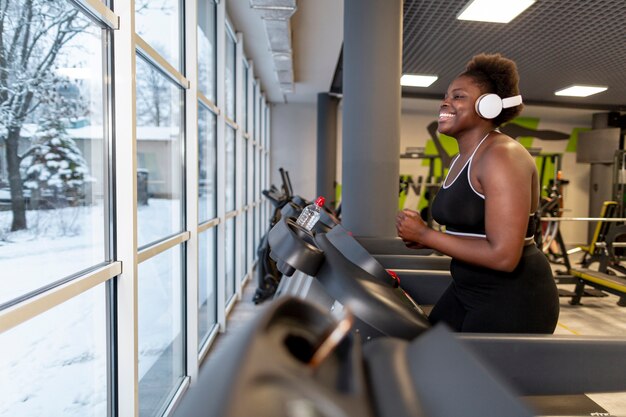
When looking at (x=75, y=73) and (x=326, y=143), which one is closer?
(x=75, y=73)

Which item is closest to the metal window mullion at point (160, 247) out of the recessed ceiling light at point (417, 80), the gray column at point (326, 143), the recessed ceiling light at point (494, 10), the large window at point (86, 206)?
the large window at point (86, 206)

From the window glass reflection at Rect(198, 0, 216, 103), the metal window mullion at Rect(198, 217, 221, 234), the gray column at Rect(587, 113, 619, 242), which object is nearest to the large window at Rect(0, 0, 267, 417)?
the metal window mullion at Rect(198, 217, 221, 234)

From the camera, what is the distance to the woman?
1245mm

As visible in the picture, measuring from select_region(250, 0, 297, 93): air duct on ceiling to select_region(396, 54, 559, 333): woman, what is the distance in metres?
2.80

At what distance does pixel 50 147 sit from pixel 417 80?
21.7ft

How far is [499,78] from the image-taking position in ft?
4.97

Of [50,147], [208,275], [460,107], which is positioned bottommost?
[208,275]

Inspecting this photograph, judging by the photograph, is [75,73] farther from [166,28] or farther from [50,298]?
[166,28]

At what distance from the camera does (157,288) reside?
3.67m

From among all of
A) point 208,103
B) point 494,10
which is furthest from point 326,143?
point 208,103

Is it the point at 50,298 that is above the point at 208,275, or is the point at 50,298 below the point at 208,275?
above

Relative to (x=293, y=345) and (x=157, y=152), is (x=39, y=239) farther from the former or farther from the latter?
(x=157, y=152)

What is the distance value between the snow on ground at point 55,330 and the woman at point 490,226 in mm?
1141

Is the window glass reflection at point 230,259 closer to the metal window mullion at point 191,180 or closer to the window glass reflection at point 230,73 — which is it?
the window glass reflection at point 230,73
